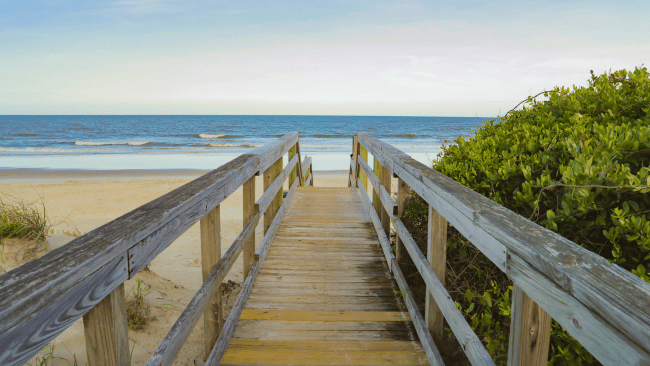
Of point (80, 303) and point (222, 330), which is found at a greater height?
point (80, 303)

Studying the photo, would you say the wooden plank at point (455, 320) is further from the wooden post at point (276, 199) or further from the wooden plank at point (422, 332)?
the wooden post at point (276, 199)

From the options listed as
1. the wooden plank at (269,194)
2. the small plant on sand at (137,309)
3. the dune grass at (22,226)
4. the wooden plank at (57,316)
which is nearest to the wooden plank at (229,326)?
the wooden plank at (269,194)

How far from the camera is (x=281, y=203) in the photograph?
4.65 m

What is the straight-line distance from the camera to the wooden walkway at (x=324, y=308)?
2.07 meters

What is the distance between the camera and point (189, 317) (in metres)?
1.51

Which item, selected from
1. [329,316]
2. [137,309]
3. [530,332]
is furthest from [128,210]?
[530,332]

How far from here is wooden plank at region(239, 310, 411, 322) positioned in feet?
8.02

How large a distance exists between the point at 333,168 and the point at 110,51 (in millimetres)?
45417

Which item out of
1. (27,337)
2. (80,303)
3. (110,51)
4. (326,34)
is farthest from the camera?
(110,51)

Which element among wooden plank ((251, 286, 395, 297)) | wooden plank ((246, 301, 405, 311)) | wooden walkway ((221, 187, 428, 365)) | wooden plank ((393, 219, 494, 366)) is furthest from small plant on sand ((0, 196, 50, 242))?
wooden plank ((393, 219, 494, 366))

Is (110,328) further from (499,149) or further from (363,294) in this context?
(499,149)

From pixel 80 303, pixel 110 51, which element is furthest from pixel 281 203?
pixel 110 51

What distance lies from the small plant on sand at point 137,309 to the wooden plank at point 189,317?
1.65m

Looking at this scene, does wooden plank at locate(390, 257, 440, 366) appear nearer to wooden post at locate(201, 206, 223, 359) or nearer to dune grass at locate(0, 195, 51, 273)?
wooden post at locate(201, 206, 223, 359)
